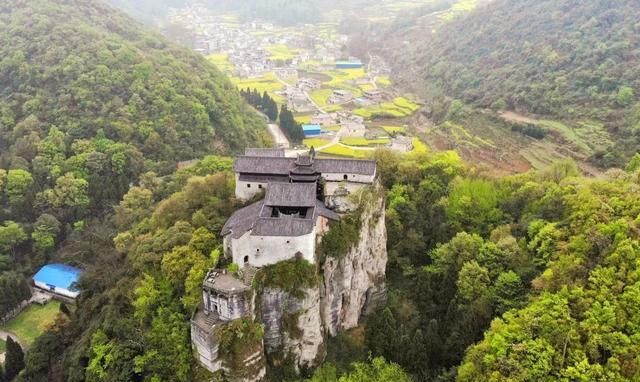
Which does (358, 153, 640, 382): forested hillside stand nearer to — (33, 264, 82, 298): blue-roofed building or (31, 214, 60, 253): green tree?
(33, 264, 82, 298): blue-roofed building

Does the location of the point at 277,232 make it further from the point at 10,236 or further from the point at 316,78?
Result: the point at 316,78

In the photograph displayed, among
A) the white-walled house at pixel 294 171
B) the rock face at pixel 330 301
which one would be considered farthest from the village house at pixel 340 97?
the white-walled house at pixel 294 171

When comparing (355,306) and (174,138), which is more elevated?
(174,138)

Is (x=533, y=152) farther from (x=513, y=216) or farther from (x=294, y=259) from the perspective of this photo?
(x=294, y=259)

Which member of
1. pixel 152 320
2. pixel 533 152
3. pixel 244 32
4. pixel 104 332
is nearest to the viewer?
pixel 152 320

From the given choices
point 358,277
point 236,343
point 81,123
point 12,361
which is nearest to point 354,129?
point 81,123

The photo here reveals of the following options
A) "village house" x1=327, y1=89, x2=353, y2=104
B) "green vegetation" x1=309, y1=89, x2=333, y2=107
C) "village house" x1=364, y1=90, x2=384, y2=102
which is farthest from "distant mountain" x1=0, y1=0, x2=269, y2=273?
"village house" x1=364, y1=90, x2=384, y2=102

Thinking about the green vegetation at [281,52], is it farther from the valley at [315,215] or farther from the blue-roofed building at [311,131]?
the blue-roofed building at [311,131]

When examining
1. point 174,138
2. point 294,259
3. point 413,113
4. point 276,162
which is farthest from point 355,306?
point 413,113
